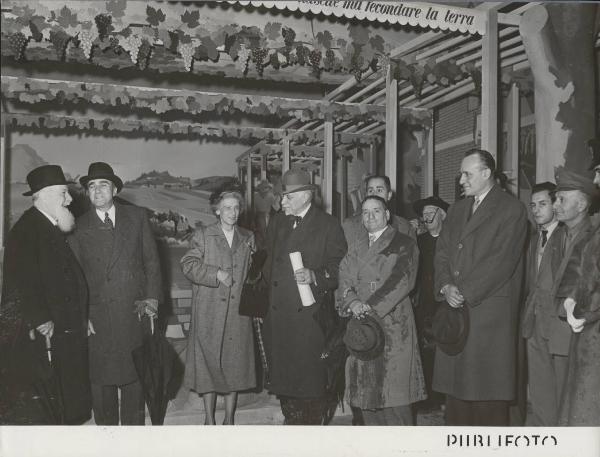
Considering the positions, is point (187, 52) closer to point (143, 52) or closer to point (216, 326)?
point (143, 52)

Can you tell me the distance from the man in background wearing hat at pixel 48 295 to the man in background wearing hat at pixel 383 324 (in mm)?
1907

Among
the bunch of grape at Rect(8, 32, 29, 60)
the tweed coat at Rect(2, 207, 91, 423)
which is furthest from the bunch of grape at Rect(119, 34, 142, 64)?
the tweed coat at Rect(2, 207, 91, 423)

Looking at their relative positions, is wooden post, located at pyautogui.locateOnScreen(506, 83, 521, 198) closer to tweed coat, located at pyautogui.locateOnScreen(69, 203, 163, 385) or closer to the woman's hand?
the woman's hand

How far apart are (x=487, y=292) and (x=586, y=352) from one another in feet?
2.20

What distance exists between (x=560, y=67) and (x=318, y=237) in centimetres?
270

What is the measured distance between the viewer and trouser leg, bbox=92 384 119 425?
4031mm

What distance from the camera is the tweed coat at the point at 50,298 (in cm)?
355

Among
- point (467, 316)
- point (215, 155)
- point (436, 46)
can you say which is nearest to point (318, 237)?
point (467, 316)

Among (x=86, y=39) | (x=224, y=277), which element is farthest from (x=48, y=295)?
(x=86, y=39)

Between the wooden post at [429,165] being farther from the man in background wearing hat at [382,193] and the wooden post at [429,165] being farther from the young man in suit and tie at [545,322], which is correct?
the young man in suit and tie at [545,322]

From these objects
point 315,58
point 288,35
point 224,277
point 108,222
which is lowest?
point 224,277

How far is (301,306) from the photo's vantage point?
161 inches

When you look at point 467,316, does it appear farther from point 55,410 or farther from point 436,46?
point 436,46

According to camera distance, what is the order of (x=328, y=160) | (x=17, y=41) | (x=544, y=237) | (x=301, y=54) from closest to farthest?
(x=544, y=237) < (x=17, y=41) < (x=301, y=54) < (x=328, y=160)
